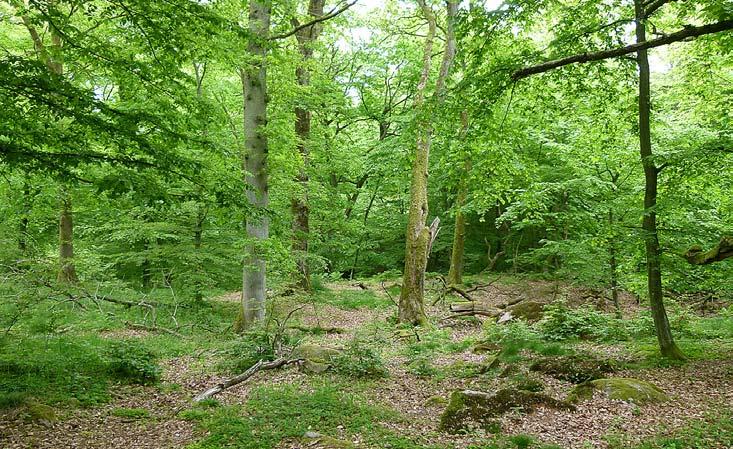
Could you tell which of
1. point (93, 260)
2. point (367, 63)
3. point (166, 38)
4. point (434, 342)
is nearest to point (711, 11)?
point (166, 38)

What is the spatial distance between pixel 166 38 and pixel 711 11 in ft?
23.2

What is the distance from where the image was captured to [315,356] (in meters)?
9.15

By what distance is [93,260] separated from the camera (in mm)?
11367

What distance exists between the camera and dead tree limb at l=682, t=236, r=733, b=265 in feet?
23.8

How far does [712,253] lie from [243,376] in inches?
298

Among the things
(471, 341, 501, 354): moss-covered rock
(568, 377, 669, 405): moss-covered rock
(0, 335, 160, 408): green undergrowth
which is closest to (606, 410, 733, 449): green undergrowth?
(568, 377, 669, 405): moss-covered rock

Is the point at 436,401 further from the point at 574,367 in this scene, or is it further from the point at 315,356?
the point at 315,356

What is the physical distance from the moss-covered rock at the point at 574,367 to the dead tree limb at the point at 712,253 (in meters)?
2.12

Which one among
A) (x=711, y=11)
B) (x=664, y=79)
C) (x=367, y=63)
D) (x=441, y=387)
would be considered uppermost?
(x=367, y=63)

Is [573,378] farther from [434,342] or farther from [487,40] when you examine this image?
[487,40]

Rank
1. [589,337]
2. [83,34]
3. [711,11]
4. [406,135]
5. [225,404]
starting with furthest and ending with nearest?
[589,337] → [406,135] → [225,404] → [83,34] → [711,11]

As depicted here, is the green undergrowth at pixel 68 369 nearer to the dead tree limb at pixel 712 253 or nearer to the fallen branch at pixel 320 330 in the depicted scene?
the fallen branch at pixel 320 330

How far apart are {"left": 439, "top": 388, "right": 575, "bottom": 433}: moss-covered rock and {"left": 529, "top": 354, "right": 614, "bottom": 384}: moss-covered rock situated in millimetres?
1451

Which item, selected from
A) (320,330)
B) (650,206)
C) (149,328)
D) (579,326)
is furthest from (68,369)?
(579,326)
